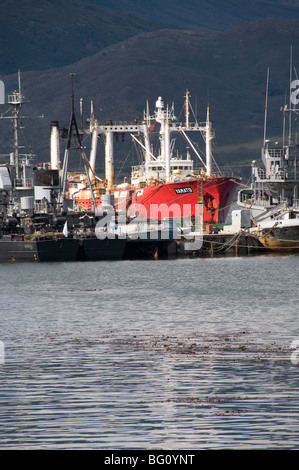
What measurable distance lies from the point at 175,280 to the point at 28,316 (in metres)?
22.2

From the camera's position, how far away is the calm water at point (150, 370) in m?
21.3

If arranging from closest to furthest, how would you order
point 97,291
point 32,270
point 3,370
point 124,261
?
1. point 3,370
2. point 97,291
3. point 32,270
4. point 124,261

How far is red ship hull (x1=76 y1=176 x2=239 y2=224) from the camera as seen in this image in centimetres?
10869

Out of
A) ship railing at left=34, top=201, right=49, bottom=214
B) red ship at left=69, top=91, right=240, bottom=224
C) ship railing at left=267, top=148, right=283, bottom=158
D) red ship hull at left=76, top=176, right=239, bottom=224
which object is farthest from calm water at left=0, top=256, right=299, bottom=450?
red ship at left=69, top=91, right=240, bottom=224

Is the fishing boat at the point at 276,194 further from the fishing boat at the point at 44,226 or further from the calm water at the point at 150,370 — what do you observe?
the calm water at the point at 150,370

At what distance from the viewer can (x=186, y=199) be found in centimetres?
11012

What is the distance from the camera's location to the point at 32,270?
247 feet

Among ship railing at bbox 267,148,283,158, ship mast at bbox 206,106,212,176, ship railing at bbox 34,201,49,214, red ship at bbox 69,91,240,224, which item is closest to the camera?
ship railing at bbox 34,201,49,214

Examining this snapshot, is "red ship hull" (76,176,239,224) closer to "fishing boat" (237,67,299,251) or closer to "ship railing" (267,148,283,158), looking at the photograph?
"fishing boat" (237,67,299,251)

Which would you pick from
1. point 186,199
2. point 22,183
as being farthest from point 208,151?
point 22,183

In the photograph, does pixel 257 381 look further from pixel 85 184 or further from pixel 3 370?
pixel 85 184

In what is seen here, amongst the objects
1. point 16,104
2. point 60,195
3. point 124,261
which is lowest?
point 124,261

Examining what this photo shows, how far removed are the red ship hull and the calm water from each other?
5376 cm
